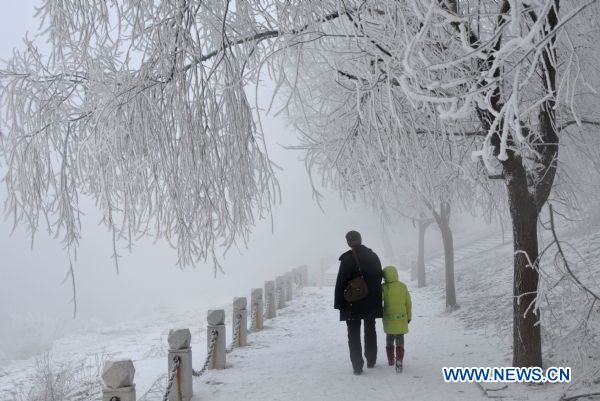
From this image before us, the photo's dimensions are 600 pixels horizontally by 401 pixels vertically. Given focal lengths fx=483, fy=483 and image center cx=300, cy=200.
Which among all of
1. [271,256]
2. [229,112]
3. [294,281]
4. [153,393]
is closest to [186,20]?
[229,112]

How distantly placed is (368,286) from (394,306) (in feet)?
1.37

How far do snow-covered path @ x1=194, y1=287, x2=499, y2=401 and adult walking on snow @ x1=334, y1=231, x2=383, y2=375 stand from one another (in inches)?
12.1

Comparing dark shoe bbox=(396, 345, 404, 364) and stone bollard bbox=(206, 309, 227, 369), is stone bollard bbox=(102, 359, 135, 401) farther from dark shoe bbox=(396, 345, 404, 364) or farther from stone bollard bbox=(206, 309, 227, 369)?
dark shoe bbox=(396, 345, 404, 364)

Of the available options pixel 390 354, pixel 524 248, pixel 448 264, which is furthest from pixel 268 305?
pixel 524 248

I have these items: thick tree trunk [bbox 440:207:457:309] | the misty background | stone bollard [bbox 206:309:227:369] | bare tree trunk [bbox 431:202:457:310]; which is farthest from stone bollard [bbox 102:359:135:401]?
the misty background

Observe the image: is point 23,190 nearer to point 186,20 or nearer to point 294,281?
point 186,20

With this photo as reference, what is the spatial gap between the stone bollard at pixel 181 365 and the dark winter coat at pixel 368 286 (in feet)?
6.21

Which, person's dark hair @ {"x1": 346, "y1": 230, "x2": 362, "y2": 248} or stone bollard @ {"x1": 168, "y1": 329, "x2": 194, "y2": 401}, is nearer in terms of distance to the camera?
stone bollard @ {"x1": 168, "y1": 329, "x2": 194, "y2": 401}

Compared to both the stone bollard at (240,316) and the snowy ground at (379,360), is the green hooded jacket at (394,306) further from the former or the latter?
the stone bollard at (240,316)

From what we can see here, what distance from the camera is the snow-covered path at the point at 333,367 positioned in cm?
535

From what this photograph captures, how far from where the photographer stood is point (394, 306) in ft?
19.9

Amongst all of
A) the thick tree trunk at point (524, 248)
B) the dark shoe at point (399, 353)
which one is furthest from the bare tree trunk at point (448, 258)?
the thick tree trunk at point (524, 248)

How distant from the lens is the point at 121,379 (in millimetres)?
4125

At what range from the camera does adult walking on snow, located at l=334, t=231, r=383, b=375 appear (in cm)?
596
